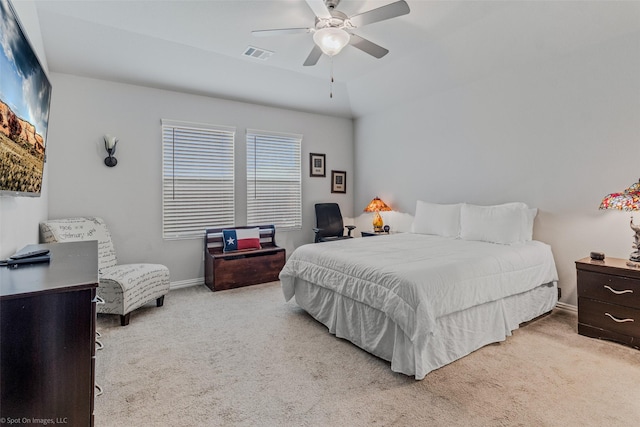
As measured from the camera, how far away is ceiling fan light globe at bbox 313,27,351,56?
2557mm

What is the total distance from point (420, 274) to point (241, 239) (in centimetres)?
298

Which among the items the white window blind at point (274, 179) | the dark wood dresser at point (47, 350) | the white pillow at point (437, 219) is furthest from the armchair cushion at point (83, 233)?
the white pillow at point (437, 219)

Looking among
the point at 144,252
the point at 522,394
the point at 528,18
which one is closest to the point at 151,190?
the point at 144,252

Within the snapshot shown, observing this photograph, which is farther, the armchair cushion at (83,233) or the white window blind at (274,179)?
the white window blind at (274,179)

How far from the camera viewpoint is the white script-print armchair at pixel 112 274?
2980 millimetres

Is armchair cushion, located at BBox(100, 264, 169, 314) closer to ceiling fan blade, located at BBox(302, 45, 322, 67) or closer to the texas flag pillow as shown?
the texas flag pillow

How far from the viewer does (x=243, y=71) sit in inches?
162

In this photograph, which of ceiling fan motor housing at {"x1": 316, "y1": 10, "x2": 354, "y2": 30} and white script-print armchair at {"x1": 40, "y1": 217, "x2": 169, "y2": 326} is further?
white script-print armchair at {"x1": 40, "y1": 217, "x2": 169, "y2": 326}

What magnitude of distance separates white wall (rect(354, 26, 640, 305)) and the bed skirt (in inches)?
33.4

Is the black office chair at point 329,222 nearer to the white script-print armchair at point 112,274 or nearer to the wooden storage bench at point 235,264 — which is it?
the wooden storage bench at point 235,264

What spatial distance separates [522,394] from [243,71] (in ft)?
14.1

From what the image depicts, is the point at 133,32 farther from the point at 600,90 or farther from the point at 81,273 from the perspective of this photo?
the point at 600,90

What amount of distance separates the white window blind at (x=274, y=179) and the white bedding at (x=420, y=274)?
193cm

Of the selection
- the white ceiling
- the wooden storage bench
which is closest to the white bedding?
the wooden storage bench
